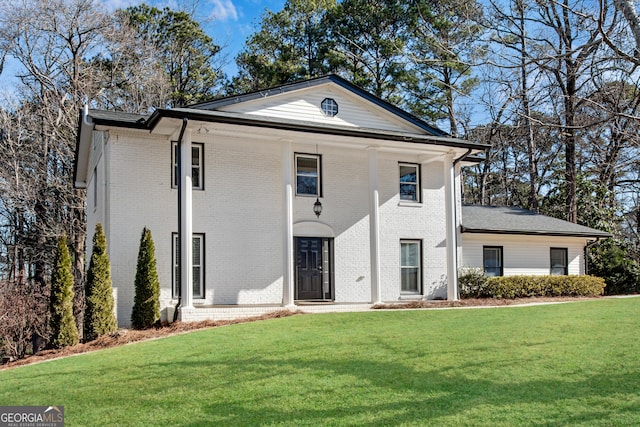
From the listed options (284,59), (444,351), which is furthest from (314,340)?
(284,59)

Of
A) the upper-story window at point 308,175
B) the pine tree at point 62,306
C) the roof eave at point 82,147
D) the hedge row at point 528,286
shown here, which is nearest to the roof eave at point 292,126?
the upper-story window at point 308,175

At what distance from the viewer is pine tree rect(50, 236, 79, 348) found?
14203mm

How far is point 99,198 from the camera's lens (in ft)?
60.1

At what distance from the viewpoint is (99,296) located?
14.6 metres

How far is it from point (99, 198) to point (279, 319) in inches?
281

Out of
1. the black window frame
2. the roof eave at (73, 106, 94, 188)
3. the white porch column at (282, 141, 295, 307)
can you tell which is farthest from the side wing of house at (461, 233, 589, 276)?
the roof eave at (73, 106, 94, 188)

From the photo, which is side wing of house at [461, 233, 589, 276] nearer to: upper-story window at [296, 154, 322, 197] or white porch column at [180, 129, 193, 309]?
upper-story window at [296, 154, 322, 197]

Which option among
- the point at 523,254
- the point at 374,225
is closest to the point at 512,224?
the point at 523,254

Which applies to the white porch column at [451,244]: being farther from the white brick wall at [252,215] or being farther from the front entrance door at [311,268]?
the front entrance door at [311,268]

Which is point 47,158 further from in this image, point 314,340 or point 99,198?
point 314,340

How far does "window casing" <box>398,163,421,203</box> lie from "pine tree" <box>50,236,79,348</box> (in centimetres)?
1050

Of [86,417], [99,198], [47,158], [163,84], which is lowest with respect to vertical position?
[86,417]

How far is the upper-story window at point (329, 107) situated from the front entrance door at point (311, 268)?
3.81 m

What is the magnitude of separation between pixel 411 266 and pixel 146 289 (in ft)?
28.9
